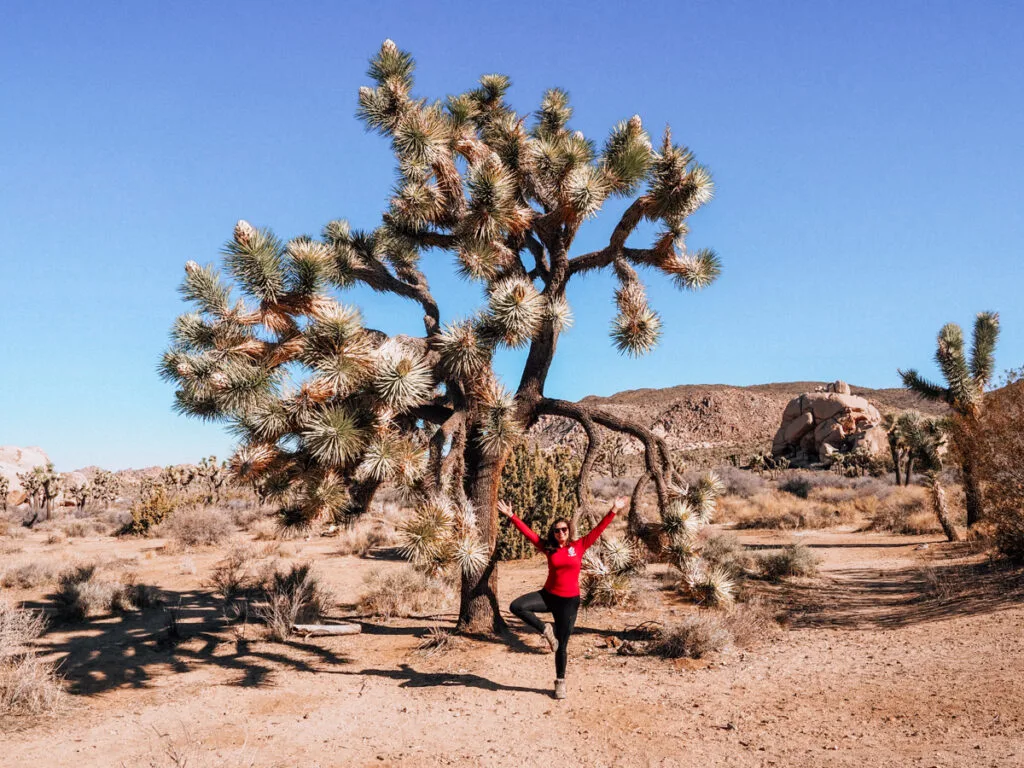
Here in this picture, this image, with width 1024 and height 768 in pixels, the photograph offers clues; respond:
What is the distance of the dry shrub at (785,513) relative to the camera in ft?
69.6

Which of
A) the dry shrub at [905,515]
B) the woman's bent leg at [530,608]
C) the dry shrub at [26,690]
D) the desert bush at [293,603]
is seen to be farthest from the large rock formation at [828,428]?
the dry shrub at [26,690]

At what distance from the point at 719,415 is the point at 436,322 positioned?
209ft

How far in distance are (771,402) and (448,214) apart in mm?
68208

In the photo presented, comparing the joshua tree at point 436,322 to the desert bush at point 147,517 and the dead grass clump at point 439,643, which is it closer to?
the dead grass clump at point 439,643

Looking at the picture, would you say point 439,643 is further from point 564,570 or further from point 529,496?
point 529,496

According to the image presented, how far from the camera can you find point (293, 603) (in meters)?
9.19

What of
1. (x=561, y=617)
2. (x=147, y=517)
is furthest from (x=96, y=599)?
(x=147, y=517)

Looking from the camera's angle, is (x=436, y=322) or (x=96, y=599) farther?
(x=96, y=599)

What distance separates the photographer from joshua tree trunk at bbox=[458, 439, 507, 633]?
8.02 meters

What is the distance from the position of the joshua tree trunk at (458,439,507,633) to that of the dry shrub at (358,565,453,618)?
2.11 m

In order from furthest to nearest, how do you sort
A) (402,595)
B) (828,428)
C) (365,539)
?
(828,428), (365,539), (402,595)

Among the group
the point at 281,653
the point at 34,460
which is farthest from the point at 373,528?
the point at 34,460

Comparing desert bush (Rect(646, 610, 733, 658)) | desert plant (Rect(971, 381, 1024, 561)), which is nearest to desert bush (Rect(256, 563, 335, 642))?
desert bush (Rect(646, 610, 733, 658))

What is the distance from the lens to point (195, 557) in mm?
16844
